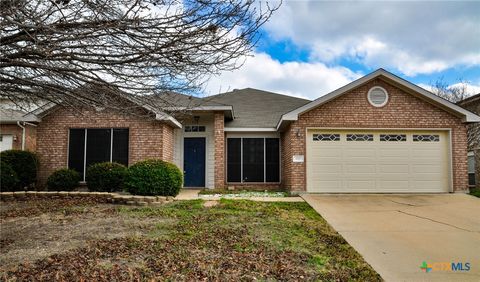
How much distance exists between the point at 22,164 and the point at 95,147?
241 centimetres

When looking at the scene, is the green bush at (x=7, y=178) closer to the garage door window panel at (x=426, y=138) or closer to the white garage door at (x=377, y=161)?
the white garage door at (x=377, y=161)

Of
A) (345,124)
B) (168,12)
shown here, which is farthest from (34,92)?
(345,124)

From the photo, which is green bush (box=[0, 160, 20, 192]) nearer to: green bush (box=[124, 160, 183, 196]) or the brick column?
green bush (box=[124, 160, 183, 196])

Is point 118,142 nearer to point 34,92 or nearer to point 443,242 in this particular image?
point 34,92

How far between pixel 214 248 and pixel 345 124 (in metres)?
8.39

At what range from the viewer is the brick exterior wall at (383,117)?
12.3 meters

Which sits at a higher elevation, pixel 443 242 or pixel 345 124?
pixel 345 124

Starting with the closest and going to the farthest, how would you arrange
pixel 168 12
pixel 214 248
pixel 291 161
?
pixel 168 12
pixel 214 248
pixel 291 161

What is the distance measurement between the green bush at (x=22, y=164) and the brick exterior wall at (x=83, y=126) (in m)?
0.46

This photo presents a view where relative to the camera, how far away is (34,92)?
16.2ft

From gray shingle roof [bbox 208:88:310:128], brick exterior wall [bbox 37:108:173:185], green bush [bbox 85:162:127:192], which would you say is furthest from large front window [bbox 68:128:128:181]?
gray shingle roof [bbox 208:88:310:128]

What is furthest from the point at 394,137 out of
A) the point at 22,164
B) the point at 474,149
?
the point at 22,164

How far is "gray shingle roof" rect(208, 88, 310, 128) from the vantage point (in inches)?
585

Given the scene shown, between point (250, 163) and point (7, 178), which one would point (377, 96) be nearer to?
point (250, 163)
